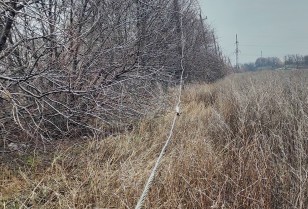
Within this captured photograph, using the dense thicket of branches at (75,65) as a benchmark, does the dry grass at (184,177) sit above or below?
below

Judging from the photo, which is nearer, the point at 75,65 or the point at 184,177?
the point at 184,177

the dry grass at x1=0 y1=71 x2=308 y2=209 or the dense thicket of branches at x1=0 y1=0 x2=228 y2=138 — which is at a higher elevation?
the dense thicket of branches at x1=0 y1=0 x2=228 y2=138

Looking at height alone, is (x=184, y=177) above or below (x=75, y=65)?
below

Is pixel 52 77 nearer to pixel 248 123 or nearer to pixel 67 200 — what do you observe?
pixel 67 200

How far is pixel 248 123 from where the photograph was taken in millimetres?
4426

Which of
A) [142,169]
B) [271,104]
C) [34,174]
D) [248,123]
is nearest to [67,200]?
[142,169]

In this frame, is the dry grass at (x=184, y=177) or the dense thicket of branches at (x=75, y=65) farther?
the dense thicket of branches at (x=75, y=65)

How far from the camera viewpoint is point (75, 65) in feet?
18.1

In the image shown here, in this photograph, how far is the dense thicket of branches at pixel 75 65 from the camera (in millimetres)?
4121

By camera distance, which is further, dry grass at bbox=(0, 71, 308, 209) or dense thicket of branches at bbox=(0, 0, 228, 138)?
dense thicket of branches at bbox=(0, 0, 228, 138)

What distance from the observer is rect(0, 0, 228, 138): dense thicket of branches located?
4121mm

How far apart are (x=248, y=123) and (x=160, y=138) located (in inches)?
42.8

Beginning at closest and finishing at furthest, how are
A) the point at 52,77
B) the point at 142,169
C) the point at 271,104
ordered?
the point at 142,169
the point at 52,77
the point at 271,104

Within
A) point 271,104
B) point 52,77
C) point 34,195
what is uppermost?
point 52,77
